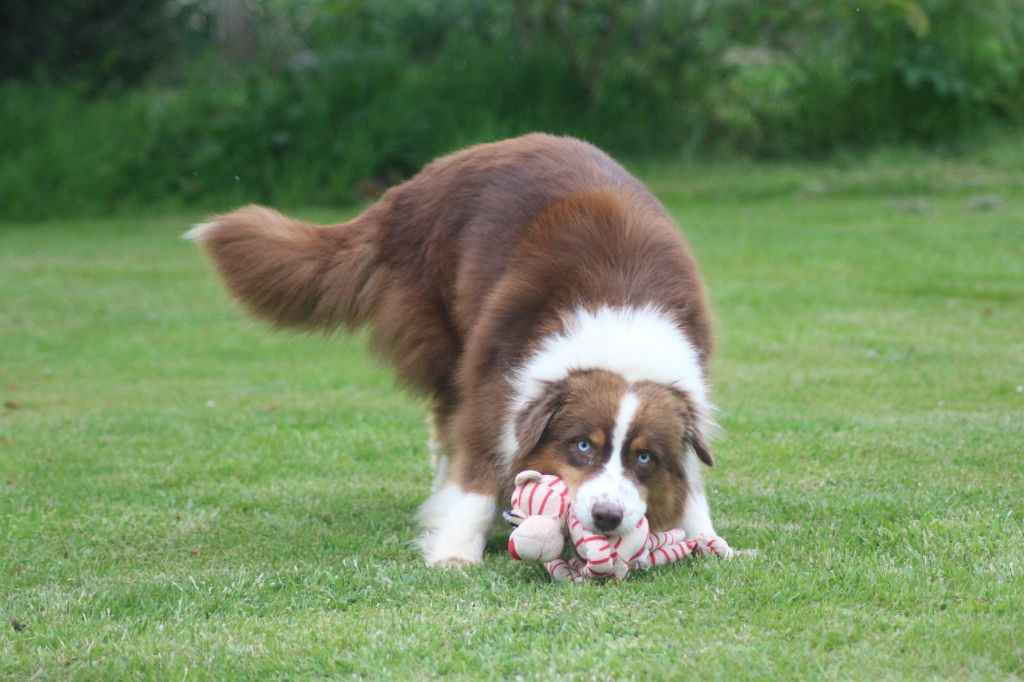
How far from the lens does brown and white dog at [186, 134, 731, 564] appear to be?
4504 millimetres

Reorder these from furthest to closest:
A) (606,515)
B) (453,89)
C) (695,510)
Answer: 1. (453,89)
2. (695,510)
3. (606,515)

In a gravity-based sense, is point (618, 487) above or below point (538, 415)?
below

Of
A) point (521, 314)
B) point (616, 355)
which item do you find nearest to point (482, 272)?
point (521, 314)

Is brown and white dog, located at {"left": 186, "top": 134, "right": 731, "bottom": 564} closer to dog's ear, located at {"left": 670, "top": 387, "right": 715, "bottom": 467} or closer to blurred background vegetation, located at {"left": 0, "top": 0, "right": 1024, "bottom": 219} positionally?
dog's ear, located at {"left": 670, "top": 387, "right": 715, "bottom": 467}

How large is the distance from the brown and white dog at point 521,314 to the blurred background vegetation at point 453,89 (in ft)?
33.1

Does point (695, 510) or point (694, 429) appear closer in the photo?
point (694, 429)

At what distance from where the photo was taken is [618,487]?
432 cm

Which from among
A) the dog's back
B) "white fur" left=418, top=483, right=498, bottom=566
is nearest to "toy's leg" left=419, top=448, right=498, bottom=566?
"white fur" left=418, top=483, right=498, bottom=566

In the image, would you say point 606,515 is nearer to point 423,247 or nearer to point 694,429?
point 694,429

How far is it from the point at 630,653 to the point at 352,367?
18.9ft

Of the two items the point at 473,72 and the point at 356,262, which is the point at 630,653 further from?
the point at 473,72

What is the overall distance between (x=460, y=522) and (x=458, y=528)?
25mm

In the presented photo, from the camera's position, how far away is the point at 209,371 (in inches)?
352

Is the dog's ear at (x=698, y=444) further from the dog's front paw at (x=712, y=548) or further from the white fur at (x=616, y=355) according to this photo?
the dog's front paw at (x=712, y=548)
